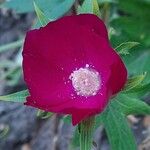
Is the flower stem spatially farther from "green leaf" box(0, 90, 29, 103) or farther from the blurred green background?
the blurred green background

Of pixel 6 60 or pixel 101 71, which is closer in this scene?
pixel 101 71

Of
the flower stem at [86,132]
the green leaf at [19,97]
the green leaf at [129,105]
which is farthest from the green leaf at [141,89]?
the green leaf at [19,97]

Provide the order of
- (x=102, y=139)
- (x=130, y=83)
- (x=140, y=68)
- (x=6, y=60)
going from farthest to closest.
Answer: (x=6, y=60)
(x=102, y=139)
(x=140, y=68)
(x=130, y=83)

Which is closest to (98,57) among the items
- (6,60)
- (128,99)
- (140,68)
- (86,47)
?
(86,47)

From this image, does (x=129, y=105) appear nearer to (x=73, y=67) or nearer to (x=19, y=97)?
(x=73, y=67)

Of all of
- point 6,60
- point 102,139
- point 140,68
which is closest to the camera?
point 140,68

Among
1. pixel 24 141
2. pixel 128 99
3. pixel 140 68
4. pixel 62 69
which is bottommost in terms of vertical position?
pixel 24 141

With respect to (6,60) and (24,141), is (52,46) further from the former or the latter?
(6,60)
